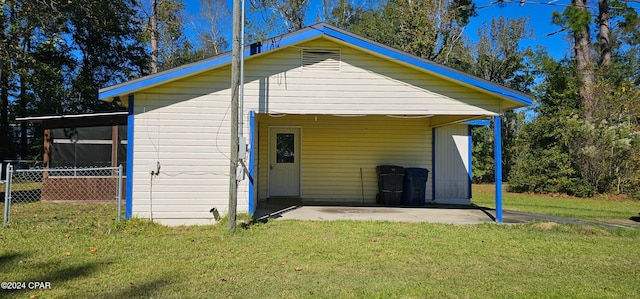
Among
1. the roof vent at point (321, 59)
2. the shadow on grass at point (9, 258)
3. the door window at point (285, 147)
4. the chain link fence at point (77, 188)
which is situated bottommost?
the shadow on grass at point (9, 258)

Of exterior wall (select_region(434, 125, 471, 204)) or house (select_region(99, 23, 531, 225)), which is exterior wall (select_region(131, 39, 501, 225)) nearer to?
house (select_region(99, 23, 531, 225))

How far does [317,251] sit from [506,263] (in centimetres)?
255

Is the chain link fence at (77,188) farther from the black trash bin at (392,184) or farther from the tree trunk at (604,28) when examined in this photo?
the tree trunk at (604,28)

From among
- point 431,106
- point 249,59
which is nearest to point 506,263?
point 431,106

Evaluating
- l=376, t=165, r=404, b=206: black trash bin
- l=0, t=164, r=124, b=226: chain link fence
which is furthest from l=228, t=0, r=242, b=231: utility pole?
l=0, t=164, r=124, b=226: chain link fence

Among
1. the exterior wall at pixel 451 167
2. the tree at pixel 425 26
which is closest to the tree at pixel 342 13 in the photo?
the tree at pixel 425 26

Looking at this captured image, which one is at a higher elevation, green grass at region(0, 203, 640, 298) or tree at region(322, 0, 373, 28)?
tree at region(322, 0, 373, 28)

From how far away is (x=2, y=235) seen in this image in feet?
21.6

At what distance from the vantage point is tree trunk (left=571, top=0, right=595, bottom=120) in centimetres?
1700

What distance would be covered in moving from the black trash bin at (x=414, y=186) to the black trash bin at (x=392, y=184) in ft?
0.49

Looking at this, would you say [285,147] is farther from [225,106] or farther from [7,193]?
[7,193]

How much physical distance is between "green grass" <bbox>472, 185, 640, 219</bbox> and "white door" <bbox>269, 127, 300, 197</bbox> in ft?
19.0

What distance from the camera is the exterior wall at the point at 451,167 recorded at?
1223 centimetres

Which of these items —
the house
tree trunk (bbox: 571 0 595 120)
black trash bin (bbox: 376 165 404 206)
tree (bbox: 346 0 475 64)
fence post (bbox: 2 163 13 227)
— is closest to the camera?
fence post (bbox: 2 163 13 227)
